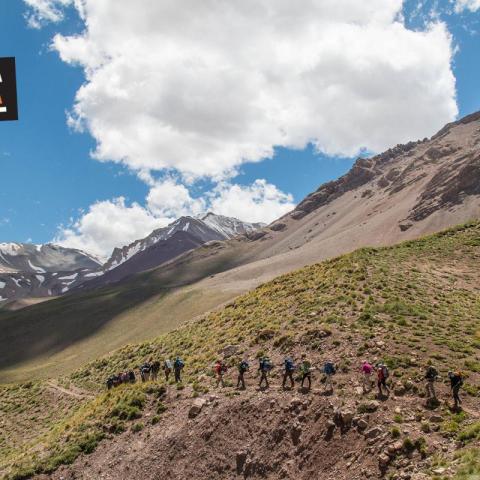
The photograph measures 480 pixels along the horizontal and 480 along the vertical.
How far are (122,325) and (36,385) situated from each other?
106021 mm

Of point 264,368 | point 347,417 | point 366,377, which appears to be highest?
point 264,368

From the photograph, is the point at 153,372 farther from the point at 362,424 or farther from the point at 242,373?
the point at 362,424

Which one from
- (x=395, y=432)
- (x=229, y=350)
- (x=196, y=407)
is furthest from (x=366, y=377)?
(x=229, y=350)

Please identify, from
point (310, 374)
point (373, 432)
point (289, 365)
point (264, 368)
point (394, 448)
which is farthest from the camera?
point (264, 368)

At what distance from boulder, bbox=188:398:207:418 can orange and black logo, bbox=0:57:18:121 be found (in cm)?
2280

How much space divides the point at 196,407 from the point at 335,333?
11352 mm

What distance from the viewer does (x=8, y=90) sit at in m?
16.1

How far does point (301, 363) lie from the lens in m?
34.6

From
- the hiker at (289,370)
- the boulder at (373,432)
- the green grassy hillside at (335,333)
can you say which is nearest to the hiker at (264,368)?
the hiker at (289,370)

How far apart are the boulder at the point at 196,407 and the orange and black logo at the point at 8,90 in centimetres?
2280

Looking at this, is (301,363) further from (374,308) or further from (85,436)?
(85,436)

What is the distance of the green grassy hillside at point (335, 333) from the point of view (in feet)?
106

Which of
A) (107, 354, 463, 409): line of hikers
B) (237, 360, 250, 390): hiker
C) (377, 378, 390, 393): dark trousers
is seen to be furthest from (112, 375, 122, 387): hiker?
(377, 378, 390, 393): dark trousers

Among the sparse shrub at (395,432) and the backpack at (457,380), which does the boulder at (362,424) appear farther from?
the backpack at (457,380)
